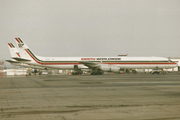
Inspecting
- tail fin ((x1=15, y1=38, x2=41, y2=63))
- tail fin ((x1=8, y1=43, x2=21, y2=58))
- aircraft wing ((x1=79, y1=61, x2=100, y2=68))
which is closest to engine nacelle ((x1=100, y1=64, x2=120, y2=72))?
aircraft wing ((x1=79, y1=61, x2=100, y2=68))

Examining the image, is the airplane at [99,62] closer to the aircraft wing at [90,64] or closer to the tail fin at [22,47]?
the aircraft wing at [90,64]

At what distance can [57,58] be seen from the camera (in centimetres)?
5062

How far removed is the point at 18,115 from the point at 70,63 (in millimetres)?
42097

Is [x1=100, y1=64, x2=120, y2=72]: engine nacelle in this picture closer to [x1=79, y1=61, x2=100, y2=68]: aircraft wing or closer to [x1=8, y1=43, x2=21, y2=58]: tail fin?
[x1=79, y1=61, x2=100, y2=68]: aircraft wing

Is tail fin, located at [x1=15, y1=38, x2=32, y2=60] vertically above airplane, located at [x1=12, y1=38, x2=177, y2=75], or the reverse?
tail fin, located at [x1=15, y1=38, x2=32, y2=60]

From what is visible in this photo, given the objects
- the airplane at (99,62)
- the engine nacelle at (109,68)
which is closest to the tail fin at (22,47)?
the airplane at (99,62)

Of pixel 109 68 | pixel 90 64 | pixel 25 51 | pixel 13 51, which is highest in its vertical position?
pixel 13 51

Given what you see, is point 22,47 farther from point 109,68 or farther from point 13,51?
point 109,68

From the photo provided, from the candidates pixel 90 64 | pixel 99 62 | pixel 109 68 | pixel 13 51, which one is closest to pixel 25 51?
pixel 13 51

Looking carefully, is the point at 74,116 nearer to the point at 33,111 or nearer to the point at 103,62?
the point at 33,111

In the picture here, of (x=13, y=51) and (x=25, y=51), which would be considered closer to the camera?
(x=25, y=51)

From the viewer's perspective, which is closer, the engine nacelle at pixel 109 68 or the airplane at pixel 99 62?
the engine nacelle at pixel 109 68

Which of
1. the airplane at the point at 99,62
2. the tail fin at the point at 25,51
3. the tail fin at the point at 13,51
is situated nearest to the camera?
the airplane at the point at 99,62

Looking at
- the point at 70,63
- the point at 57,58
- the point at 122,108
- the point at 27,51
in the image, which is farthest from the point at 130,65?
the point at 122,108
